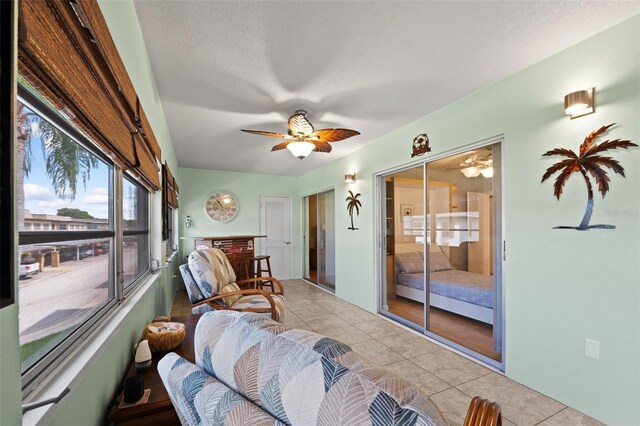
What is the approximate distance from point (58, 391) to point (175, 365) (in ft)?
0.94

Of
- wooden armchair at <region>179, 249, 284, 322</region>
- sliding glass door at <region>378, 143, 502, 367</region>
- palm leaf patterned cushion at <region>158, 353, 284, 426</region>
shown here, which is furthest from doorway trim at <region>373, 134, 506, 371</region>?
palm leaf patterned cushion at <region>158, 353, 284, 426</region>

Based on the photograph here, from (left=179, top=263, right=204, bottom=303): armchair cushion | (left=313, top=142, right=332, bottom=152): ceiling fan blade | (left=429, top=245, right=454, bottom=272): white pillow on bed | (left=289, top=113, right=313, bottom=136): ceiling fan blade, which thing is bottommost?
(left=179, top=263, right=204, bottom=303): armchair cushion

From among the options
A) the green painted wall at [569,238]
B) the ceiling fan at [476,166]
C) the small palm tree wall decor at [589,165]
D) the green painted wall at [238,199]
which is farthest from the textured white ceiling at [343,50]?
the green painted wall at [238,199]

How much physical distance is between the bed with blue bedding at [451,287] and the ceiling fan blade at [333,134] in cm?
168

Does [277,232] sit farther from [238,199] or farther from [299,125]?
[299,125]

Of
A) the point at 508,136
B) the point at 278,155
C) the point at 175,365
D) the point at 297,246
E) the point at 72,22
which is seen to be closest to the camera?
the point at 72,22

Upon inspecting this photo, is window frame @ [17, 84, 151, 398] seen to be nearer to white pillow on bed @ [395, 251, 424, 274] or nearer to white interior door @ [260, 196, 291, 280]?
white pillow on bed @ [395, 251, 424, 274]

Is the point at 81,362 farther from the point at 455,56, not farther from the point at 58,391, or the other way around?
the point at 455,56

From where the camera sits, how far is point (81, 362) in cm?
90

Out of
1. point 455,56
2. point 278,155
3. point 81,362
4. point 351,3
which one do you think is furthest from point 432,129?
point 81,362

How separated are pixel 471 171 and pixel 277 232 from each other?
4645 mm

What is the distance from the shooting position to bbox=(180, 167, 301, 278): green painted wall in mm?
5758

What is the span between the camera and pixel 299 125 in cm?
291

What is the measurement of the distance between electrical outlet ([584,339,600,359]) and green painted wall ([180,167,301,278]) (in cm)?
540
